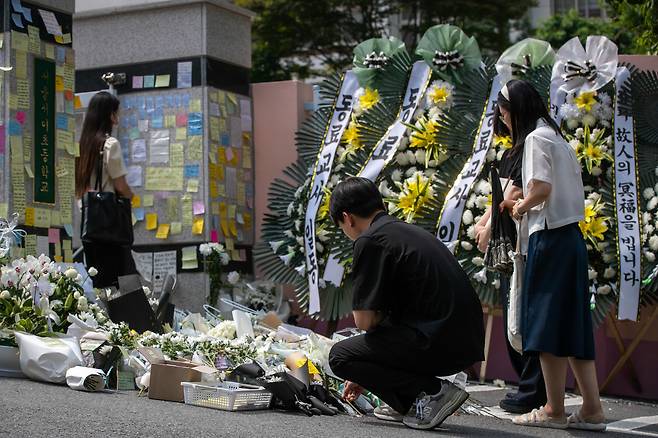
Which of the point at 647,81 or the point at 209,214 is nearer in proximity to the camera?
the point at 647,81

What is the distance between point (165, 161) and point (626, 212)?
13.7ft

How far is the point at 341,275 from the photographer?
9.32 m

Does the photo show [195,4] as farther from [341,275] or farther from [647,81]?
[647,81]

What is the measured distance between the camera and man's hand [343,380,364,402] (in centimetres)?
618

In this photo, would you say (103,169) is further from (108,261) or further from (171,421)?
(171,421)

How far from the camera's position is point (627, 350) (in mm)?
8531

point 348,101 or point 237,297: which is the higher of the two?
point 348,101

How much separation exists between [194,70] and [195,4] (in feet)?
1.92

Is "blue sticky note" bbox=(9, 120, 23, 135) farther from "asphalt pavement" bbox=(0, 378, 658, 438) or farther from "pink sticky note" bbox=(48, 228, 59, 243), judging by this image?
"asphalt pavement" bbox=(0, 378, 658, 438)

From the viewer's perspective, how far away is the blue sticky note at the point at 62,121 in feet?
28.6

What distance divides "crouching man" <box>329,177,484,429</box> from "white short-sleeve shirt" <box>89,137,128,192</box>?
302 cm

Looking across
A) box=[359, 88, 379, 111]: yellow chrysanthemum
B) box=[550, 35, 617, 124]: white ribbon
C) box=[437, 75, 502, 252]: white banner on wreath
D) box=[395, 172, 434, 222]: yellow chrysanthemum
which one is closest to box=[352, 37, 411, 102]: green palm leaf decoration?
box=[359, 88, 379, 111]: yellow chrysanthemum

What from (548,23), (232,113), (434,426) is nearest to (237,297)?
(232,113)

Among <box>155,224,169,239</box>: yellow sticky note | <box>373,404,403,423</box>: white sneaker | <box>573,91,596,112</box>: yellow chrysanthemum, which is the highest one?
<box>573,91,596,112</box>: yellow chrysanthemum
